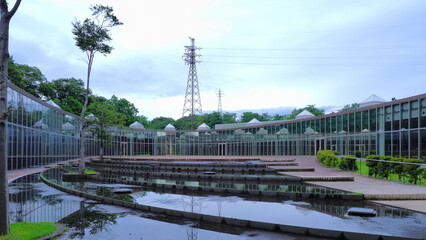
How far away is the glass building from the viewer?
26.5 m

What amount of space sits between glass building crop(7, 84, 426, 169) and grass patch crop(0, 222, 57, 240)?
20.1 metres

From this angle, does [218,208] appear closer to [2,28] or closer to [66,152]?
[2,28]

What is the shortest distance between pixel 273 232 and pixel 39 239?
5.42 m

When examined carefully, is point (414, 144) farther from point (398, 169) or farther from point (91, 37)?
point (91, 37)

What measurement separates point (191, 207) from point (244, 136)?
158 feet

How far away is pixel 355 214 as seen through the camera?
960 centimetres

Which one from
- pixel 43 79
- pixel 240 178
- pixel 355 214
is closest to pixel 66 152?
pixel 240 178

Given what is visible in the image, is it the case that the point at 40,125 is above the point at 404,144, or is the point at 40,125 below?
above

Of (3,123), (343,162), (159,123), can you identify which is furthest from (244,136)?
(159,123)

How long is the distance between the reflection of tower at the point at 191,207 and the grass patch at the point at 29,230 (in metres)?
3.30

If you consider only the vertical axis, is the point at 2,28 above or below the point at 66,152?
above

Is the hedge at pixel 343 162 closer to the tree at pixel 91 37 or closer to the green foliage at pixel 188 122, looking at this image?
the tree at pixel 91 37

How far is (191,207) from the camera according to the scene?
1114 cm

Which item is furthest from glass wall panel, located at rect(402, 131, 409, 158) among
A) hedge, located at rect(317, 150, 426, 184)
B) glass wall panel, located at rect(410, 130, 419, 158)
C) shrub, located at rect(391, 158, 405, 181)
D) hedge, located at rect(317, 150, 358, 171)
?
shrub, located at rect(391, 158, 405, 181)
